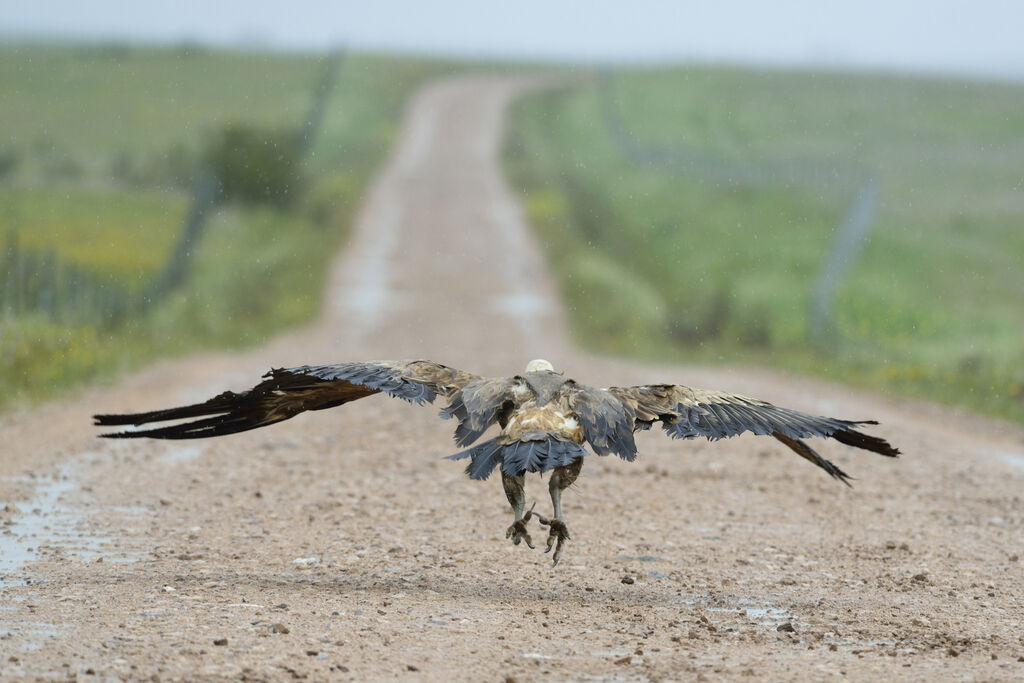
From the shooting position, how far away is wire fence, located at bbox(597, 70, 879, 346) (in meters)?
21.1

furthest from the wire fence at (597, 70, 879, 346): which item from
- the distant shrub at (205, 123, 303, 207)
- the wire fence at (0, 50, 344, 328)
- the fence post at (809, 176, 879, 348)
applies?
the distant shrub at (205, 123, 303, 207)

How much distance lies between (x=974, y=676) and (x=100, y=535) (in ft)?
16.4

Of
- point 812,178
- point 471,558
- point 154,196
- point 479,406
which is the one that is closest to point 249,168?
point 154,196

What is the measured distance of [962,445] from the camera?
43.7 ft

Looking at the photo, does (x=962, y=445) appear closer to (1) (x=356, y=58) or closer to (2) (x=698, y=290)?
(2) (x=698, y=290)

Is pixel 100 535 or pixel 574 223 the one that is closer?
pixel 100 535

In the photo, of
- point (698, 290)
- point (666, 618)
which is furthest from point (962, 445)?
point (698, 290)

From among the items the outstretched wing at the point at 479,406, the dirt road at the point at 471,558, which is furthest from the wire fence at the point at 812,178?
the outstretched wing at the point at 479,406

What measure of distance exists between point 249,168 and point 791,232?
13330mm

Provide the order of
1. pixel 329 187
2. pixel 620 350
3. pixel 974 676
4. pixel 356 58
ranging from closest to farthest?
pixel 974 676 < pixel 620 350 < pixel 329 187 < pixel 356 58

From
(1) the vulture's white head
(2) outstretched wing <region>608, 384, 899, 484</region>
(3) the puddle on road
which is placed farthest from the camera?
(3) the puddle on road

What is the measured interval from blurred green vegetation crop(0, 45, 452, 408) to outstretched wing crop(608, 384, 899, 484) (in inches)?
354

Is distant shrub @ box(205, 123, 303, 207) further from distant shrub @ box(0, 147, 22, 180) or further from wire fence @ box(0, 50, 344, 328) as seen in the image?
wire fence @ box(0, 50, 344, 328)

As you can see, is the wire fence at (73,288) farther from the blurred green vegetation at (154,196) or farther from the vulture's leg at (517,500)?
the vulture's leg at (517,500)
